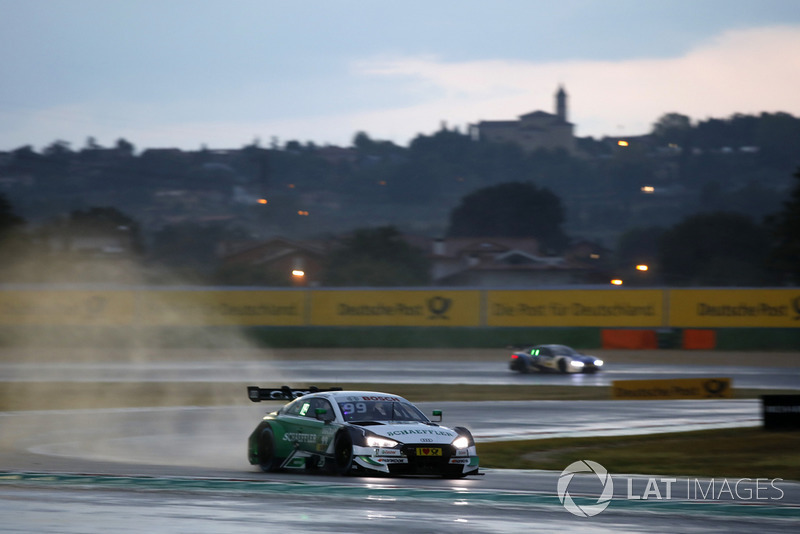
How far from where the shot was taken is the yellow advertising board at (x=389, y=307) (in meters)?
47.8

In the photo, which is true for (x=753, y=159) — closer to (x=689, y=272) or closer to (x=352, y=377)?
(x=689, y=272)

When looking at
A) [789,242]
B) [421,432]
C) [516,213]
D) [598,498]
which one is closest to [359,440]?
[421,432]

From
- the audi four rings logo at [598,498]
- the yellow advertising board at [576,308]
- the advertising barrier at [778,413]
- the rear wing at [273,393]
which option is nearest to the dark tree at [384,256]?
the yellow advertising board at [576,308]

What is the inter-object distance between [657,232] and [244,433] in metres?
116

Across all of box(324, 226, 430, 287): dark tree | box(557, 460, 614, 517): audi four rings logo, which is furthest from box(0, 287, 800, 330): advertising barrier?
box(557, 460, 614, 517): audi four rings logo

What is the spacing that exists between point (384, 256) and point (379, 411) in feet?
247

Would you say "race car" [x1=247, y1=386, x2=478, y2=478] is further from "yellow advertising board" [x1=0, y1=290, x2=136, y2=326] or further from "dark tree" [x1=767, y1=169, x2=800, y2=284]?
"dark tree" [x1=767, y1=169, x2=800, y2=284]

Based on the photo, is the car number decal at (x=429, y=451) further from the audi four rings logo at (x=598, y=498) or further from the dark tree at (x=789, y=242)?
the dark tree at (x=789, y=242)

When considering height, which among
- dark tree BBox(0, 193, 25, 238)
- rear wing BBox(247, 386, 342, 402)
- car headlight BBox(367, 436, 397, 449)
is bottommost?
car headlight BBox(367, 436, 397, 449)

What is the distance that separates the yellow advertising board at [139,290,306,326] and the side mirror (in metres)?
36.7

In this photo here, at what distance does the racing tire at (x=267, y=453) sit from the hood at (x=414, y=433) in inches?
70.4

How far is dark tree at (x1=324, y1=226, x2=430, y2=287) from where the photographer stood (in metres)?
82.0

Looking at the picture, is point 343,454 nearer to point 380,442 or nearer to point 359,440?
point 359,440

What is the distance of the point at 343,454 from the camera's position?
1165 centimetres
